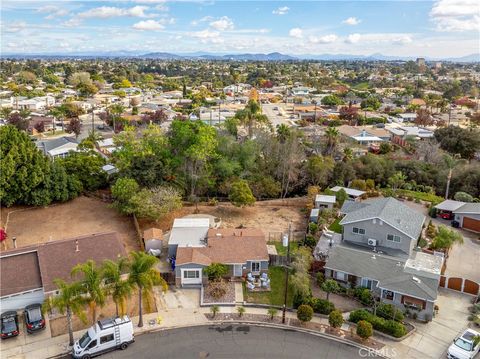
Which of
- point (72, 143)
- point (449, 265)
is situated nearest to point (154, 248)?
point (449, 265)

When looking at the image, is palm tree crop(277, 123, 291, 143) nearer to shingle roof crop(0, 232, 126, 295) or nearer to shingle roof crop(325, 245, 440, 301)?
shingle roof crop(325, 245, 440, 301)

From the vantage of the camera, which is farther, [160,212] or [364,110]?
[364,110]

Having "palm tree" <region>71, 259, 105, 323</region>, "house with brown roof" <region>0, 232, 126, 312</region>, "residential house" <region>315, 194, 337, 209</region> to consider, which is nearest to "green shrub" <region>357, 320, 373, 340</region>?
"palm tree" <region>71, 259, 105, 323</region>

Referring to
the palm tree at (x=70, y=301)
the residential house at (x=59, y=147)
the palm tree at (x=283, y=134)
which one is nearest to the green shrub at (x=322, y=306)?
the palm tree at (x=70, y=301)

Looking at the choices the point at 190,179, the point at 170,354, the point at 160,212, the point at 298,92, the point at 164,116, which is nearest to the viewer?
the point at 170,354

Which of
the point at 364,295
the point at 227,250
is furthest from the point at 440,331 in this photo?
the point at 227,250

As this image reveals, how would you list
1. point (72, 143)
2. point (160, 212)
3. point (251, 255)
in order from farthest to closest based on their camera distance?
point (72, 143) → point (160, 212) → point (251, 255)

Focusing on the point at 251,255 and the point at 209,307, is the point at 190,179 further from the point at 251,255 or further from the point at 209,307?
the point at 209,307
